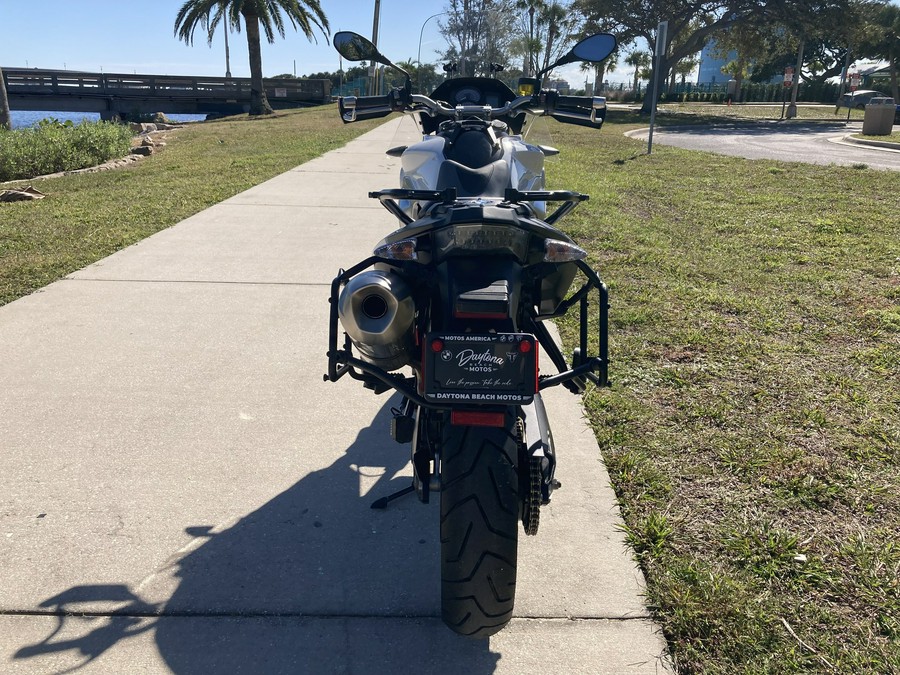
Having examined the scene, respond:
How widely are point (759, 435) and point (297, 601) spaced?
2.30 metres

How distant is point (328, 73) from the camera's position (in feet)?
198

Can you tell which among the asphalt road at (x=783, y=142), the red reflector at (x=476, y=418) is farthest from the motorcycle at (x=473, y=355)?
the asphalt road at (x=783, y=142)

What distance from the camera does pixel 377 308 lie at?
2.10m

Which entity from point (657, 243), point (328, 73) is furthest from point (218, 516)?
point (328, 73)

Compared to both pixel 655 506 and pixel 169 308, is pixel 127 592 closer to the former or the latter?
pixel 655 506

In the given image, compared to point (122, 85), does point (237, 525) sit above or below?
below

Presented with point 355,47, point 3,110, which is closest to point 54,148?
point 3,110

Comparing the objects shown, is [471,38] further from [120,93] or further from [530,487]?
[120,93]

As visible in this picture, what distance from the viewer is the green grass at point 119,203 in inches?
245

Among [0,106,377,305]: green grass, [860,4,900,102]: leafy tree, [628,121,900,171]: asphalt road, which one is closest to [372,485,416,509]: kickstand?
[0,106,377,305]: green grass

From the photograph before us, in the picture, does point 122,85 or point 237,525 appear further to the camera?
point 122,85

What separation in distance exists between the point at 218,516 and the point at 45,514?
2.15 feet

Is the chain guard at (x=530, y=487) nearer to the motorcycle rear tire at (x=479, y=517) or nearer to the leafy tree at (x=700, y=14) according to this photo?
the motorcycle rear tire at (x=479, y=517)

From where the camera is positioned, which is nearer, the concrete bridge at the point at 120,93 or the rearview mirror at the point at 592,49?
the rearview mirror at the point at 592,49
